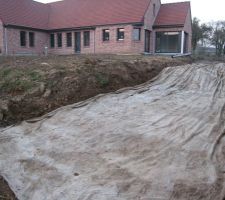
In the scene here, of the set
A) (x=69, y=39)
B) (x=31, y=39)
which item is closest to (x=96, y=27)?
(x=69, y=39)

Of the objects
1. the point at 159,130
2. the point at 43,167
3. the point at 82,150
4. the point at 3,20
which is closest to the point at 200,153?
the point at 159,130

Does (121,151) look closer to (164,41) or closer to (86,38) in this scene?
(86,38)

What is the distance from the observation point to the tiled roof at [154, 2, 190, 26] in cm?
2073

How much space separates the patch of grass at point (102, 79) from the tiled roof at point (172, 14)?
15.8m

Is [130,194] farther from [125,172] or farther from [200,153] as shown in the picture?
[200,153]

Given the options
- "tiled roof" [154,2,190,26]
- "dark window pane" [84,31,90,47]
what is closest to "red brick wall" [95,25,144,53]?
"dark window pane" [84,31,90,47]

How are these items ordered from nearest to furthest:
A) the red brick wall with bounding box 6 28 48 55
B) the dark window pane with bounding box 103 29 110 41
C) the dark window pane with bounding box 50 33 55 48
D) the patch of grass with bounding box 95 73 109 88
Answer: the patch of grass with bounding box 95 73 109 88 < the red brick wall with bounding box 6 28 48 55 < the dark window pane with bounding box 103 29 110 41 < the dark window pane with bounding box 50 33 55 48

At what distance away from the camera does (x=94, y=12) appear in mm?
21328

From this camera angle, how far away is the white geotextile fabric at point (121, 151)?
278 cm

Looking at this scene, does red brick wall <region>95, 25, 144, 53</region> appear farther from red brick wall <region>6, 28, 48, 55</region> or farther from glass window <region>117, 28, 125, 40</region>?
red brick wall <region>6, 28, 48, 55</region>

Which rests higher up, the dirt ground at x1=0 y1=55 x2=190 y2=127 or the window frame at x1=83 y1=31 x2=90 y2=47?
the window frame at x1=83 y1=31 x2=90 y2=47

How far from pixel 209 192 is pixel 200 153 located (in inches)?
25.4

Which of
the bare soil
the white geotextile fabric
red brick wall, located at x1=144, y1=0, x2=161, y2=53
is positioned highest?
red brick wall, located at x1=144, y1=0, x2=161, y2=53

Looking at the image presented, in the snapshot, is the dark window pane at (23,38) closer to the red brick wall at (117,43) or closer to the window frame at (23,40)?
the window frame at (23,40)
